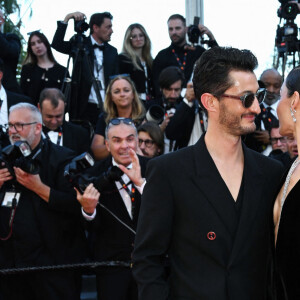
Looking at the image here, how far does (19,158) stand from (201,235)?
2.27 meters

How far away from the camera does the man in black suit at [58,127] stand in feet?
19.0

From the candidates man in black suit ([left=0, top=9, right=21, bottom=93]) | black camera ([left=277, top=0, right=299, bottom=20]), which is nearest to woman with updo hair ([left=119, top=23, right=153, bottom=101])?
man in black suit ([left=0, top=9, right=21, bottom=93])

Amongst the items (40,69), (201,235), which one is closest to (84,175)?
(201,235)

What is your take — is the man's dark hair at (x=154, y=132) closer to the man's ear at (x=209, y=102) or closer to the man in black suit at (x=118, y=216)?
the man in black suit at (x=118, y=216)

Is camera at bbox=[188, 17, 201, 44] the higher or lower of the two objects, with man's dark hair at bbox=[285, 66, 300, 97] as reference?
higher

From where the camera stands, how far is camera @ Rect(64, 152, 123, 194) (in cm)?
434

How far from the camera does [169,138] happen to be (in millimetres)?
5754

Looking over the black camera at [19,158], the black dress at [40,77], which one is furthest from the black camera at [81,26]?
the black camera at [19,158]

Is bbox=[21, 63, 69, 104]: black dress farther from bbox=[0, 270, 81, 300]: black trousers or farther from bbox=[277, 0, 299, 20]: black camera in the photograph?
bbox=[0, 270, 81, 300]: black trousers

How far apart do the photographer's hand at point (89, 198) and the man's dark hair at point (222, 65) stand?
1.82 meters

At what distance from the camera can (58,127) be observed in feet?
19.2

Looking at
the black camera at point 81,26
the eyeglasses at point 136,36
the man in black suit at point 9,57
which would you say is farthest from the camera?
the eyeglasses at point 136,36

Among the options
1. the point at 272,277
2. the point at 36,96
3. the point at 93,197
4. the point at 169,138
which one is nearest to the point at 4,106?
the point at 36,96

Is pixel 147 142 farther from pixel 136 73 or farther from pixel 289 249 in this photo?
pixel 289 249
